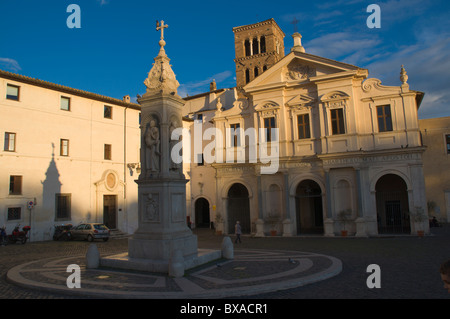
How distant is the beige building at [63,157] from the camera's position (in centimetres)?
2269

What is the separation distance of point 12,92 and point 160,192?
1797 centimetres

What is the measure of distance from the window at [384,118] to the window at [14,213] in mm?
25287

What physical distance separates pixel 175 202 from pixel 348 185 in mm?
15850

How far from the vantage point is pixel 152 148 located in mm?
11844

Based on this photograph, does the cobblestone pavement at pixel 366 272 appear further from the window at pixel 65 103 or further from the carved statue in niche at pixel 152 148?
the window at pixel 65 103

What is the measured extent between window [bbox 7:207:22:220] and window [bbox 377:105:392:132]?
25.3 metres

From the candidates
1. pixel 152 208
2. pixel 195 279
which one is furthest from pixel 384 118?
pixel 195 279

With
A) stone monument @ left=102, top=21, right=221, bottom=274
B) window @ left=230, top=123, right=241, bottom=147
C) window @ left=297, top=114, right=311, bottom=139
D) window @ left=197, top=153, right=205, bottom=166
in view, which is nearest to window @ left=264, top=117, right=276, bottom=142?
window @ left=297, top=114, right=311, bottom=139

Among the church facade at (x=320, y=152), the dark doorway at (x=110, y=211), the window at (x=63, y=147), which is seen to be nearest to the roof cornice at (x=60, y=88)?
the window at (x=63, y=147)

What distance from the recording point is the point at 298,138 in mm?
25422

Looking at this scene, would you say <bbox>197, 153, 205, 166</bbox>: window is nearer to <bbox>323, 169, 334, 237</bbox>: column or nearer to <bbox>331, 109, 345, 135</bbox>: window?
<bbox>323, 169, 334, 237</bbox>: column

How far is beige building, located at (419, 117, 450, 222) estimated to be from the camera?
104 feet

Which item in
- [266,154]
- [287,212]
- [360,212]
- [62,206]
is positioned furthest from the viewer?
[266,154]

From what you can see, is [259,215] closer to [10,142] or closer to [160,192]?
[160,192]
